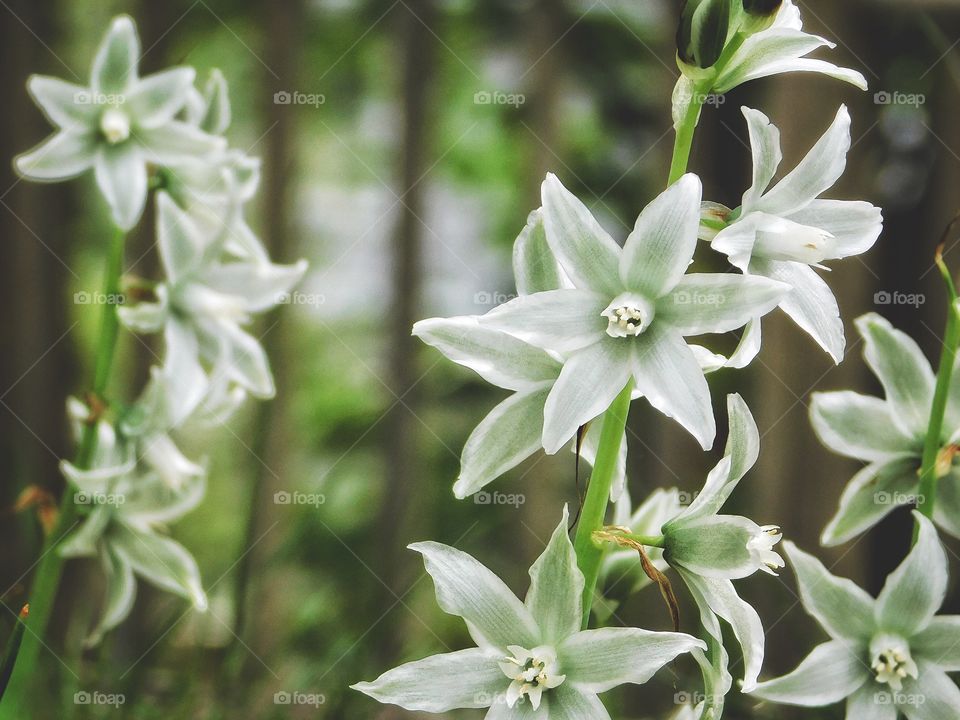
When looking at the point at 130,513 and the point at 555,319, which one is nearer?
the point at 555,319

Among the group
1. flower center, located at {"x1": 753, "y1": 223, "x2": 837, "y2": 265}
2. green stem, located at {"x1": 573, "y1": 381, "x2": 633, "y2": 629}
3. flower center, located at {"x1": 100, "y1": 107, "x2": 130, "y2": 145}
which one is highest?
flower center, located at {"x1": 100, "y1": 107, "x2": 130, "y2": 145}

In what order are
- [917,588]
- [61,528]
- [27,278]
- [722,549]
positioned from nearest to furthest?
1. [722,549]
2. [917,588]
3. [61,528]
4. [27,278]

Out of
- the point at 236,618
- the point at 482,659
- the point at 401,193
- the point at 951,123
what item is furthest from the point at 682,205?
the point at 401,193

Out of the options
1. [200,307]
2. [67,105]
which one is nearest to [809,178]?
[200,307]

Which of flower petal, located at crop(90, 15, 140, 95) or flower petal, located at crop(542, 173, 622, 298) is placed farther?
flower petal, located at crop(90, 15, 140, 95)

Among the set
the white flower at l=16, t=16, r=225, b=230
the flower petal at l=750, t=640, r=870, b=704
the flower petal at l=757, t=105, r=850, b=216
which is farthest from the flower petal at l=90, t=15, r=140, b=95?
the flower petal at l=750, t=640, r=870, b=704

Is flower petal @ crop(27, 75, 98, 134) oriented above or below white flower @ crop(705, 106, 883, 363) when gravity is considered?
above

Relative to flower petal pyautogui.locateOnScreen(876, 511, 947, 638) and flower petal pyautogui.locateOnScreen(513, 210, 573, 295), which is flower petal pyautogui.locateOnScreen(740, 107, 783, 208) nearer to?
flower petal pyautogui.locateOnScreen(513, 210, 573, 295)

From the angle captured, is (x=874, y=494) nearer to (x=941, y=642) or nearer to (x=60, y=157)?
(x=941, y=642)

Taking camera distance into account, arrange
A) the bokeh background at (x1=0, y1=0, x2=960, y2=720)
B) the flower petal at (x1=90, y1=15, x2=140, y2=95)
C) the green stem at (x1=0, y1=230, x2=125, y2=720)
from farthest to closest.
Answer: the bokeh background at (x1=0, y1=0, x2=960, y2=720) < the flower petal at (x1=90, y1=15, x2=140, y2=95) < the green stem at (x1=0, y1=230, x2=125, y2=720)
